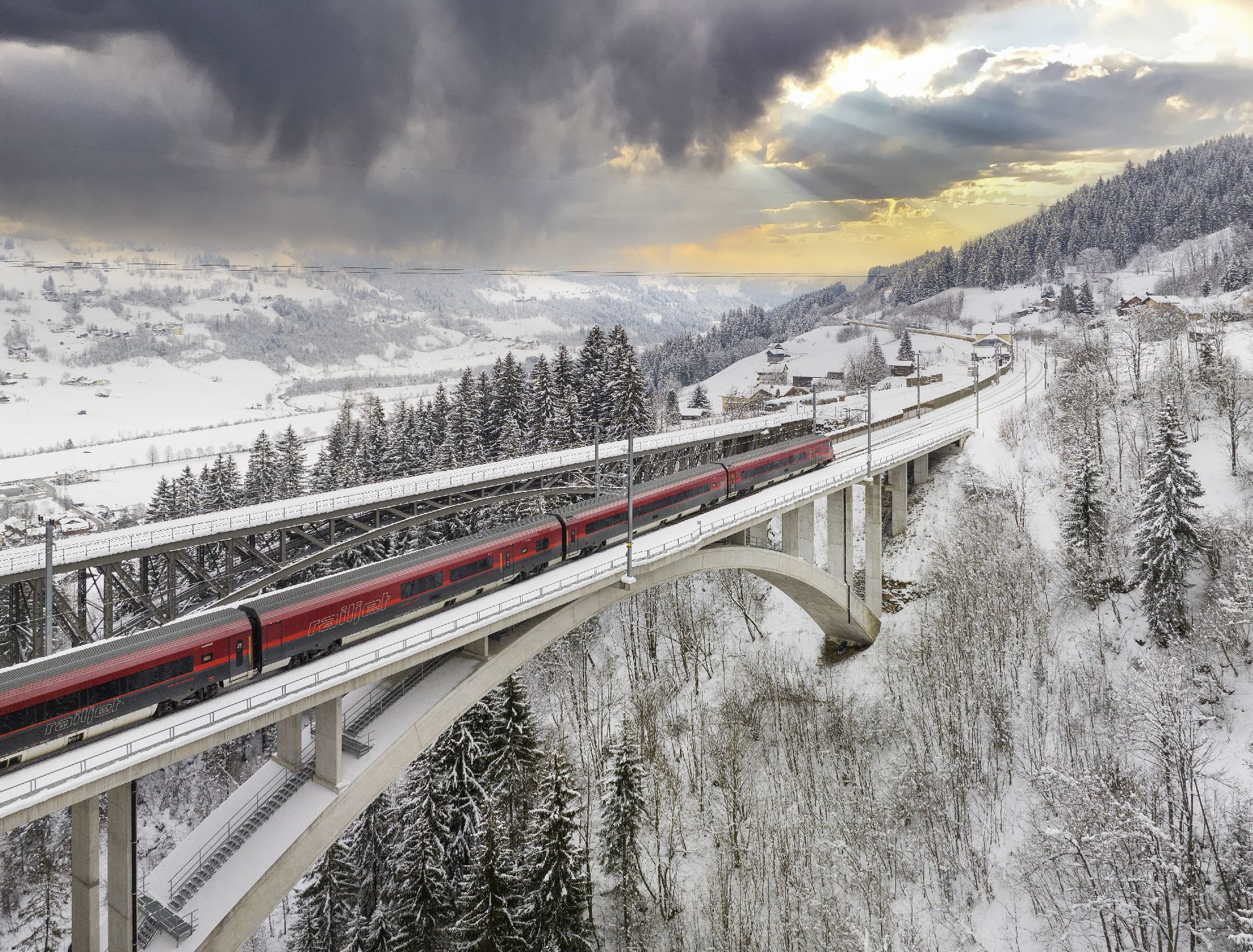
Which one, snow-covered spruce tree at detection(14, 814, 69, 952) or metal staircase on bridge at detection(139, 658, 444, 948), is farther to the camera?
snow-covered spruce tree at detection(14, 814, 69, 952)

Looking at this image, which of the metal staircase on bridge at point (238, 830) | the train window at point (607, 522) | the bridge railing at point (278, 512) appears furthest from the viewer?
the train window at point (607, 522)

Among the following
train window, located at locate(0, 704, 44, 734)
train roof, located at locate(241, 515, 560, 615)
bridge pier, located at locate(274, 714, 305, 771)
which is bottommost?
bridge pier, located at locate(274, 714, 305, 771)

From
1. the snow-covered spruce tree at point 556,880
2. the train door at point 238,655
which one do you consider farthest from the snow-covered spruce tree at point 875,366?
the train door at point 238,655

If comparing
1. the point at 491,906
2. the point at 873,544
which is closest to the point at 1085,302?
the point at 873,544

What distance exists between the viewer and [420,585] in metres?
18.3

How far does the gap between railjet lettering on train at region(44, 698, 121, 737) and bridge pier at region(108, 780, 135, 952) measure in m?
1.30

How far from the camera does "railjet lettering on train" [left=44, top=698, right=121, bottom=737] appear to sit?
40.0 ft

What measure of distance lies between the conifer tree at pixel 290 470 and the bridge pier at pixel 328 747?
30.5m

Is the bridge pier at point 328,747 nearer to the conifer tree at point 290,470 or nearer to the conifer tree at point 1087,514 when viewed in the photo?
the conifer tree at point 1087,514

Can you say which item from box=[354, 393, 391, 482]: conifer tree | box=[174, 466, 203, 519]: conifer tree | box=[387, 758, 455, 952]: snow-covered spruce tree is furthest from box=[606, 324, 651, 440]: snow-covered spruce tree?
box=[387, 758, 455, 952]: snow-covered spruce tree

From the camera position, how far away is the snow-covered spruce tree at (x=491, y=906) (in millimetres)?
18547

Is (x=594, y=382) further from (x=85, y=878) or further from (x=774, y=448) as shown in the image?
(x=85, y=878)

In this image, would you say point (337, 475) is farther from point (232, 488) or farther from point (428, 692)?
point (428, 692)

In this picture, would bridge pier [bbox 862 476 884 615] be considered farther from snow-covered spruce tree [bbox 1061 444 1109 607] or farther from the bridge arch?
snow-covered spruce tree [bbox 1061 444 1109 607]
